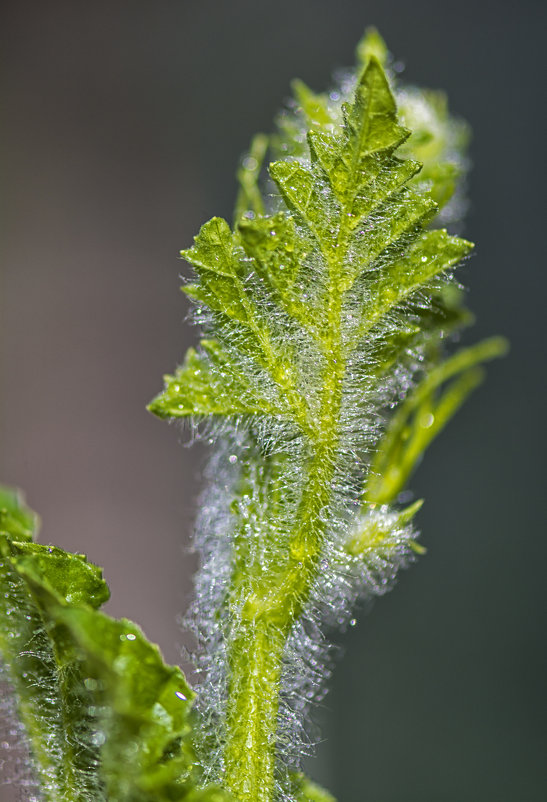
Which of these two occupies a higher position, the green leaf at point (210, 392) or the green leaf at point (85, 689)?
the green leaf at point (210, 392)

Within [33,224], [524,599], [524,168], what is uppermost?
[33,224]

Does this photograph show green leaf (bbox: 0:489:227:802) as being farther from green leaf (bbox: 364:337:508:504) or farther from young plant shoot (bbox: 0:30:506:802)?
green leaf (bbox: 364:337:508:504)

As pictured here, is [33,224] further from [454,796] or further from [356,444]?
[356,444]

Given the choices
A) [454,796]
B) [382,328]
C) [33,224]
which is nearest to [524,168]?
[33,224]

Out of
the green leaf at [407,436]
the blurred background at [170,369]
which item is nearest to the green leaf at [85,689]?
the green leaf at [407,436]

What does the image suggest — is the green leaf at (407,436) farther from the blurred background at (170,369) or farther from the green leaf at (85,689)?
the blurred background at (170,369)

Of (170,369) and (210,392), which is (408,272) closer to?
(210,392)

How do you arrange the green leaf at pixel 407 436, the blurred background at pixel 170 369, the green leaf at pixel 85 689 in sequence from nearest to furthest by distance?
the green leaf at pixel 85 689
the green leaf at pixel 407 436
the blurred background at pixel 170 369

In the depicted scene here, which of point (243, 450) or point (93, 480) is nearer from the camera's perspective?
point (243, 450)

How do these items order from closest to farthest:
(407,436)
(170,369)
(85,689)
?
(85,689)
(407,436)
(170,369)

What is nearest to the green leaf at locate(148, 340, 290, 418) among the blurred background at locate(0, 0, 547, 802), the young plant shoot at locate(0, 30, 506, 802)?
the young plant shoot at locate(0, 30, 506, 802)

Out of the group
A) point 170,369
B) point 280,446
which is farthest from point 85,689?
point 170,369
